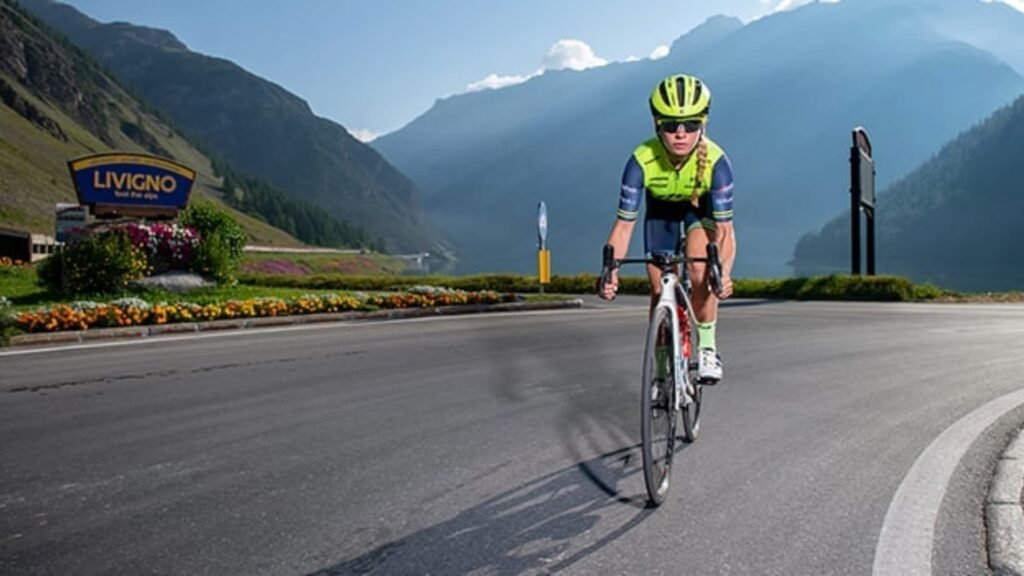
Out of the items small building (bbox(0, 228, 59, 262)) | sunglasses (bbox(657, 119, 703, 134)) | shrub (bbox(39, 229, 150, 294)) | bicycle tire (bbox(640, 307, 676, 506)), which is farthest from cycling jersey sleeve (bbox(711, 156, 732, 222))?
small building (bbox(0, 228, 59, 262))

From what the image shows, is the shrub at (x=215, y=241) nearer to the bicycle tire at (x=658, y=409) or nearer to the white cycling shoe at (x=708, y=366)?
the white cycling shoe at (x=708, y=366)

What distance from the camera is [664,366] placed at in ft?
14.3

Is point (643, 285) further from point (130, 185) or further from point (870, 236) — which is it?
point (130, 185)

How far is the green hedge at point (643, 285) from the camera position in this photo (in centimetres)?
2486

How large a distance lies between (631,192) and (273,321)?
444 inches

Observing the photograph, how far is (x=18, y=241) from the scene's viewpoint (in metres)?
43.8

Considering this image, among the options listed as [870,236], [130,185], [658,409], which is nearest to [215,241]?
[130,185]

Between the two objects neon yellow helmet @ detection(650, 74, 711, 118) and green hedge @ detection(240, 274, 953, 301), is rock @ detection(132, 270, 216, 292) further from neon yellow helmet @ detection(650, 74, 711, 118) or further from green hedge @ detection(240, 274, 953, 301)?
neon yellow helmet @ detection(650, 74, 711, 118)

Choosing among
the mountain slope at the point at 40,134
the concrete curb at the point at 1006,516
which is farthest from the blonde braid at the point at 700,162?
the mountain slope at the point at 40,134

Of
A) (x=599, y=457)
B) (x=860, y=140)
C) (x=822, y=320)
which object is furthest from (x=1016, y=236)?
(x=599, y=457)

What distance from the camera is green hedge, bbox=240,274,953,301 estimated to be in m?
24.9

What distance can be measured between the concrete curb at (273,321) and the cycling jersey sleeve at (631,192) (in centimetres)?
1018

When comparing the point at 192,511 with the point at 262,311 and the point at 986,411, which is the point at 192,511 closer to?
the point at 986,411

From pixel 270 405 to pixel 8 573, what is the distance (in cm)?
354
